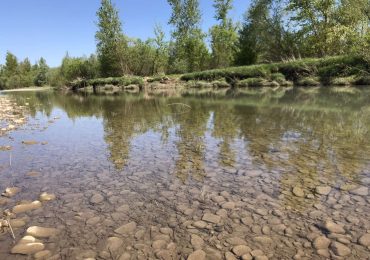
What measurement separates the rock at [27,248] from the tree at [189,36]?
60.6 metres

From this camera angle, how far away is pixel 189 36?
61.8 meters

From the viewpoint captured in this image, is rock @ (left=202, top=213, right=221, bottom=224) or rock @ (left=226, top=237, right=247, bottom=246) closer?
rock @ (left=226, top=237, right=247, bottom=246)

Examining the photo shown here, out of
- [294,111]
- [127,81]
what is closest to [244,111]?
[294,111]

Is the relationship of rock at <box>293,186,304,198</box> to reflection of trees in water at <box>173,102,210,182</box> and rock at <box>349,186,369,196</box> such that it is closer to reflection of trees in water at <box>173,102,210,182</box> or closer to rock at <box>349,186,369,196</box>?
rock at <box>349,186,369,196</box>

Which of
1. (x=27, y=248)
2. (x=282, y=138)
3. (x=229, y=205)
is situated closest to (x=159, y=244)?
(x=229, y=205)

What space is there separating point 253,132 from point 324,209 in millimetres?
5781

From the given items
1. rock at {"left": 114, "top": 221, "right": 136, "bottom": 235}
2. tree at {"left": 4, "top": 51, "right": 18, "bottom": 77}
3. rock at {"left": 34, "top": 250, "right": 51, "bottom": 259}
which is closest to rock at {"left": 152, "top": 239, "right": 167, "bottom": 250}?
rock at {"left": 114, "top": 221, "right": 136, "bottom": 235}

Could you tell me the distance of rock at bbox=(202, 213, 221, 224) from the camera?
4.25 m

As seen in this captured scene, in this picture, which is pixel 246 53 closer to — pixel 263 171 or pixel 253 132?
pixel 253 132

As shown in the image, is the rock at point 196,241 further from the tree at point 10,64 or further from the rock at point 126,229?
the tree at point 10,64

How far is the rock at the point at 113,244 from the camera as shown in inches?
144

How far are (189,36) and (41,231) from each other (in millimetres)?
61017

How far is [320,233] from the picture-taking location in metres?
3.81

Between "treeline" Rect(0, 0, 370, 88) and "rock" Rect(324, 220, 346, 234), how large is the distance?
36222 mm
